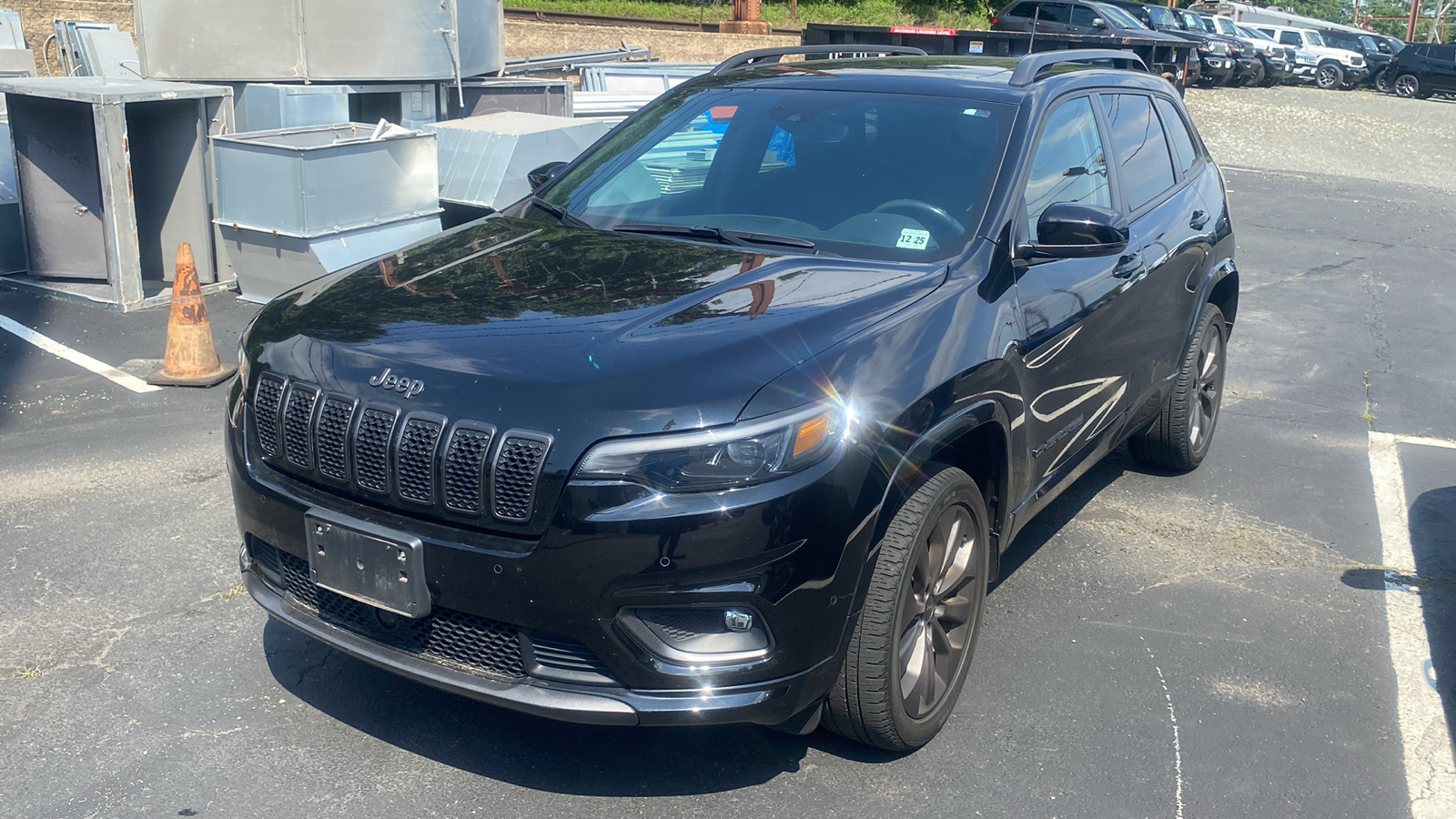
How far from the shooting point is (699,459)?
2.79 metres

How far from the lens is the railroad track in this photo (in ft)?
98.5

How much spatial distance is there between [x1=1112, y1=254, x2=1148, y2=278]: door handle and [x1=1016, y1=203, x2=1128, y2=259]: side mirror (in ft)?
1.97

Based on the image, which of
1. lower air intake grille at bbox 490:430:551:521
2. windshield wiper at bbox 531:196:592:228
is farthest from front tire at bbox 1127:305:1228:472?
lower air intake grille at bbox 490:430:551:521

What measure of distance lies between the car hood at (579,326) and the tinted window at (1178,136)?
2.48 m

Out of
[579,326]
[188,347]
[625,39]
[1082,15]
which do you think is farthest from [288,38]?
[1082,15]

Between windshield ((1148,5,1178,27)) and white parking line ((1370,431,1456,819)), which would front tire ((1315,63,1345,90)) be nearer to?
windshield ((1148,5,1178,27))

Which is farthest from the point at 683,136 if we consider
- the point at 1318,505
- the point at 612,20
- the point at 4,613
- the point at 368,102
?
the point at 612,20

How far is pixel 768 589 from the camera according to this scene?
2.84m

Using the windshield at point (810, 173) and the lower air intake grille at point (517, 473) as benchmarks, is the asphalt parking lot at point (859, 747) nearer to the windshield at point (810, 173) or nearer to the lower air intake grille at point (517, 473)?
the lower air intake grille at point (517, 473)

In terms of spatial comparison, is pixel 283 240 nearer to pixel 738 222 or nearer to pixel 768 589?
pixel 738 222

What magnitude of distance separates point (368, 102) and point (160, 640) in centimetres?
837

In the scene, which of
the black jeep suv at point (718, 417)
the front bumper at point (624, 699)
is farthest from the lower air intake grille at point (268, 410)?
the front bumper at point (624, 699)

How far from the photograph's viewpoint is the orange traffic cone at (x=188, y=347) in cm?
668

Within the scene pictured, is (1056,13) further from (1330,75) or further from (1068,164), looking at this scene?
(1068,164)
